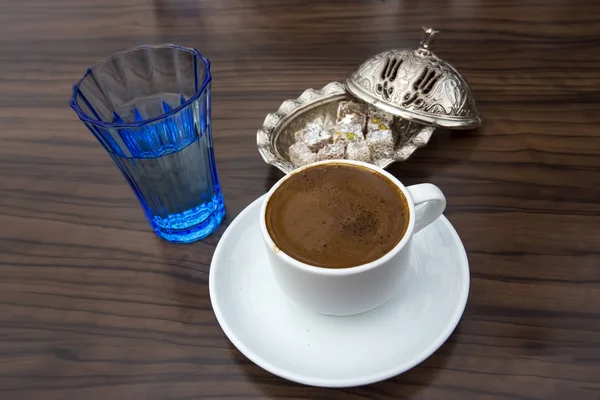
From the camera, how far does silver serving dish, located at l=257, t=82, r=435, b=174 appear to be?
75 centimetres

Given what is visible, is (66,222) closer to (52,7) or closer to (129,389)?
(129,389)

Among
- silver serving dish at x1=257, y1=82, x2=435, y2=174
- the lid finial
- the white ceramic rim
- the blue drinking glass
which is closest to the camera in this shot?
the white ceramic rim

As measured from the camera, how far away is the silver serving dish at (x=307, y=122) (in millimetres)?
747

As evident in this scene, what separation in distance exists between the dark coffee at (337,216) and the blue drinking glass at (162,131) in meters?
0.14

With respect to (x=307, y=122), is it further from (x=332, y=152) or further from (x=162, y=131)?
(x=162, y=131)

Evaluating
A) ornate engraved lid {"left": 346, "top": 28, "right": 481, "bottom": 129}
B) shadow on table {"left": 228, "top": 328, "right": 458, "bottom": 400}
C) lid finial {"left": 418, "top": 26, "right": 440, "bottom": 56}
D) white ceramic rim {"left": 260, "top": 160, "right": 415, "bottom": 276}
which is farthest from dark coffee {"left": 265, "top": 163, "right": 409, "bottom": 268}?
lid finial {"left": 418, "top": 26, "right": 440, "bottom": 56}

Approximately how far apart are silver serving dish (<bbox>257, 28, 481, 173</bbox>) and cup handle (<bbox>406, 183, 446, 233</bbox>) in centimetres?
17

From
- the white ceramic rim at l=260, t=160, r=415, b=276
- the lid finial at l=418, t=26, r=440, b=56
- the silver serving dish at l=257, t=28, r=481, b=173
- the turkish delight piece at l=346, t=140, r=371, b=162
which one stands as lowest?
the turkish delight piece at l=346, t=140, r=371, b=162

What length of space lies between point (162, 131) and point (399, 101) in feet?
1.25

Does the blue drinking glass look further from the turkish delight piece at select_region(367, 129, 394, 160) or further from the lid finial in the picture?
the lid finial

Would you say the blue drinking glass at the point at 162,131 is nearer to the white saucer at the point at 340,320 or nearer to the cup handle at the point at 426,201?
the white saucer at the point at 340,320

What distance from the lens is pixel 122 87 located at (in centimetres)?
71

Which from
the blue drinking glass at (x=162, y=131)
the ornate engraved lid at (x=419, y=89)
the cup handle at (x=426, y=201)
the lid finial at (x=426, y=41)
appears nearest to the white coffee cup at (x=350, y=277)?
the cup handle at (x=426, y=201)

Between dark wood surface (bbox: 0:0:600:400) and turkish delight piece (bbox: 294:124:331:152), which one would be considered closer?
dark wood surface (bbox: 0:0:600:400)
